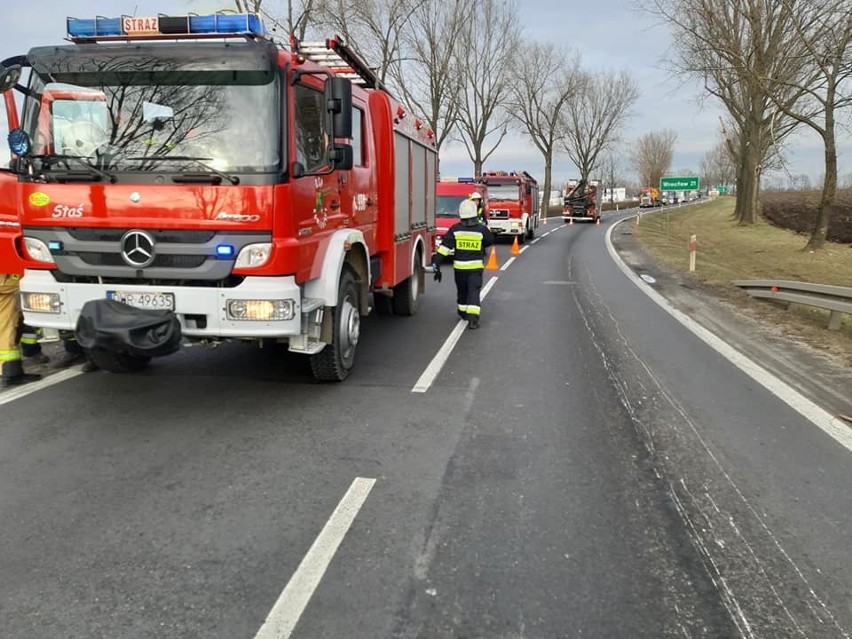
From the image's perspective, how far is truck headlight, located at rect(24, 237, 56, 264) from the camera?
490cm

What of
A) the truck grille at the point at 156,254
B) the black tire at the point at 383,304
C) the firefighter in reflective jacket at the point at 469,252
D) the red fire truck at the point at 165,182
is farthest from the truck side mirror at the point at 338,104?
the black tire at the point at 383,304

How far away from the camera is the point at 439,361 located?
6992 mm

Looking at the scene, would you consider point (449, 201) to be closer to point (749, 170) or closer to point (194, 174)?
point (194, 174)

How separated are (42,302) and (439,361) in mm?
3643

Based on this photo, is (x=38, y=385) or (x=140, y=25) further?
(x=38, y=385)

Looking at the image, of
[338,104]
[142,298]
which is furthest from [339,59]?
[142,298]

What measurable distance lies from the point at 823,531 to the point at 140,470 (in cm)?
381

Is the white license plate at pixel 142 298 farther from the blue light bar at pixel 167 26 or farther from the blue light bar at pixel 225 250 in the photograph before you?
the blue light bar at pixel 167 26

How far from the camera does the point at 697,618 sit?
2719mm

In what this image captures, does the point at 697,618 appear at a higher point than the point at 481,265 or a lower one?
lower

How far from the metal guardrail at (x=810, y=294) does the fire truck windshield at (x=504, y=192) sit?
1353 cm

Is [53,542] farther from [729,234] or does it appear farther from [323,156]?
[729,234]

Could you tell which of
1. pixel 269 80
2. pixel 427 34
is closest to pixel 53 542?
pixel 269 80

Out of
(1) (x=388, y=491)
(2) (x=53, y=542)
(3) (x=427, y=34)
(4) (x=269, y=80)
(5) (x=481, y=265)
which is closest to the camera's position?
(2) (x=53, y=542)
